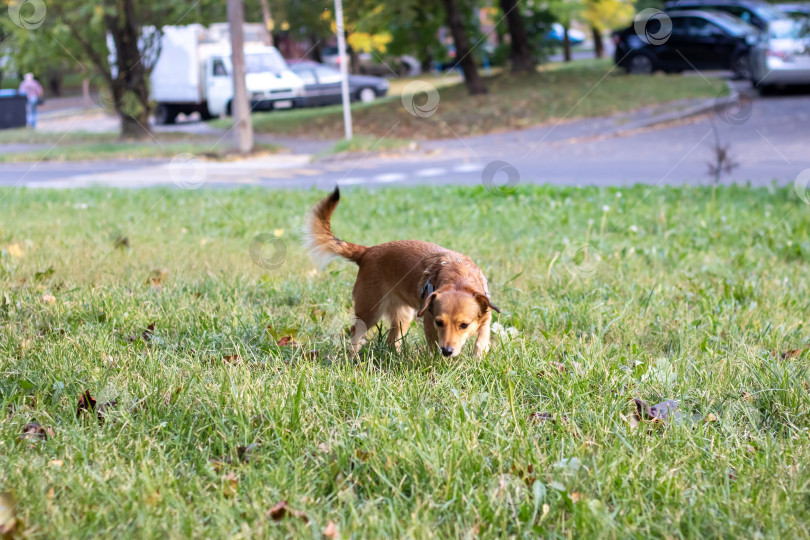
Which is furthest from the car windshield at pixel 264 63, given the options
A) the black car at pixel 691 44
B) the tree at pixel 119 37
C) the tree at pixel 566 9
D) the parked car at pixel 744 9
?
the parked car at pixel 744 9

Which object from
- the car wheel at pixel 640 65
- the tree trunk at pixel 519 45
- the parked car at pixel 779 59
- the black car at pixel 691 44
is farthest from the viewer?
the car wheel at pixel 640 65

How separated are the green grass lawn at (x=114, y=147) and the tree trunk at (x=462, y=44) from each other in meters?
5.66

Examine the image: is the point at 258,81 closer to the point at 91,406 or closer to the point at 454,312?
the point at 454,312

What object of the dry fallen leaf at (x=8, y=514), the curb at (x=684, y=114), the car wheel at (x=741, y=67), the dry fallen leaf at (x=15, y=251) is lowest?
the dry fallen leaf at (x=8, y=514)

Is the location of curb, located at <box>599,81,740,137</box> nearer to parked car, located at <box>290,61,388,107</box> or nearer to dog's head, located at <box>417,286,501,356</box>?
parked car, located at <box>290,61,388,107</box>

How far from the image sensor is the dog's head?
3459 mm

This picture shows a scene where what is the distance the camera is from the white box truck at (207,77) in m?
26.3

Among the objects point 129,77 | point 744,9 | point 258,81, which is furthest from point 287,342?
point 258,81

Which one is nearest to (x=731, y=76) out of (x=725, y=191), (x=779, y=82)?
(x=779, y=82)

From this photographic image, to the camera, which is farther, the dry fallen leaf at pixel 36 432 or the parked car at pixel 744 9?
the parked car at pixel 744 9

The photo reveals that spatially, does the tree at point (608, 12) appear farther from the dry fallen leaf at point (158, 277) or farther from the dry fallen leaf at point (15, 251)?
the dry fallen leaf at point (158, 277)

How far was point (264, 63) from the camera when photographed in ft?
86.0

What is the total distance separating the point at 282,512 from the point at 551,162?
11.8 metres

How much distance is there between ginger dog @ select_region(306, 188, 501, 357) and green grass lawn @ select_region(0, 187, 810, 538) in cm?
14
